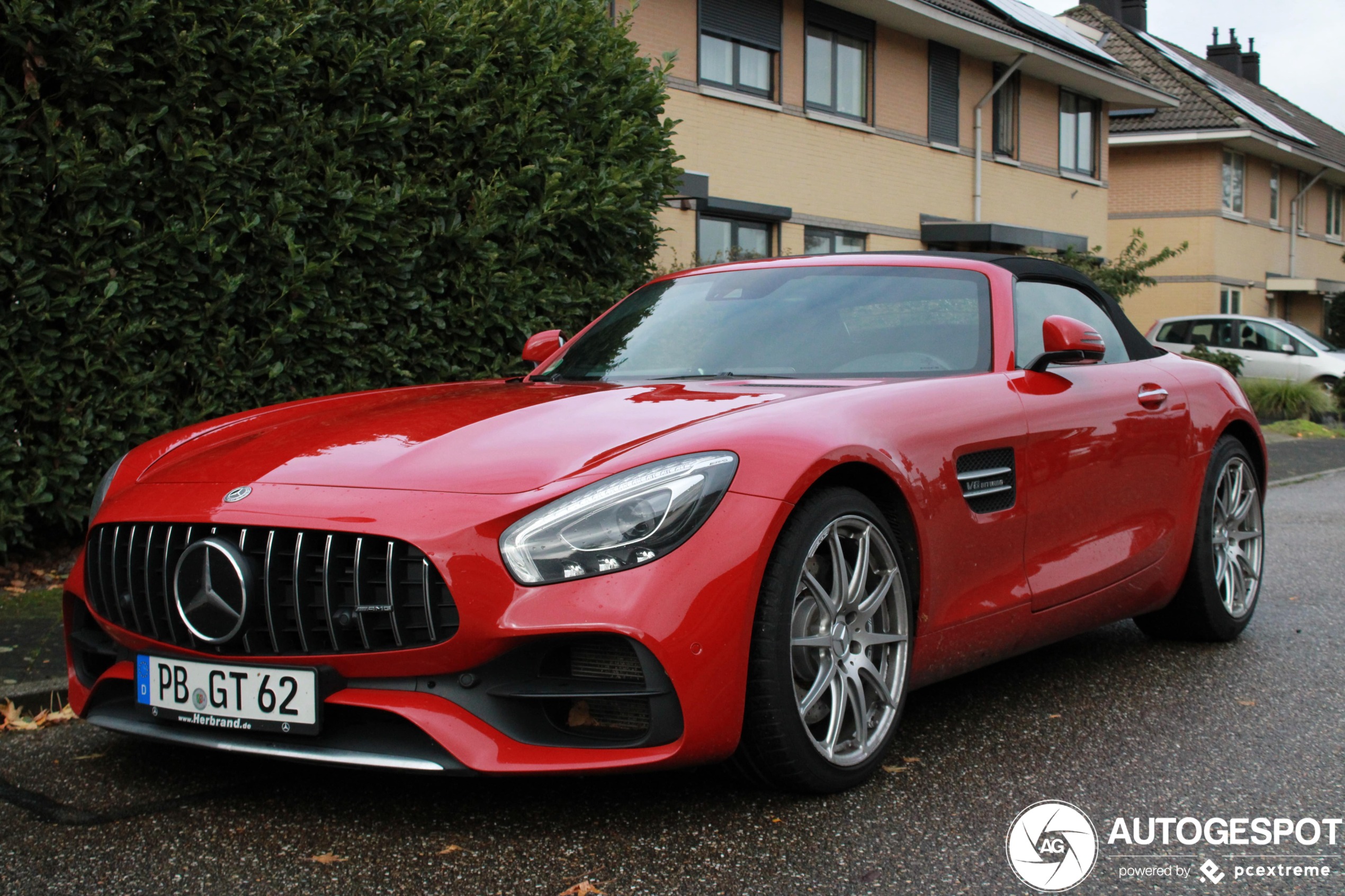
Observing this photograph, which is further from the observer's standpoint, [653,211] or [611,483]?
[653,211]

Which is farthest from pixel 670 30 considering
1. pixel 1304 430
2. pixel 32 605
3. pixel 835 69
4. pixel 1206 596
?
pixel 1206 596

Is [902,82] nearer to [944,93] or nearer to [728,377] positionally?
[944,93]

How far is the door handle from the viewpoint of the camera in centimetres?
460

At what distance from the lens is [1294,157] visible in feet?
111

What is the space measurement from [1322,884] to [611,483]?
1696 millimetres

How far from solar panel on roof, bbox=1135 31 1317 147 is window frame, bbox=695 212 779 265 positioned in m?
19.8

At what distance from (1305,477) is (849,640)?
10.8 metres

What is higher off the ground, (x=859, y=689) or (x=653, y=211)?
(x=653, y=211)

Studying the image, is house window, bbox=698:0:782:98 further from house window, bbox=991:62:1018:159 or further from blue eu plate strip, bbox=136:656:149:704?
blue eu plate strip, bbox=136:656:149:704

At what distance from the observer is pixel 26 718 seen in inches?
163

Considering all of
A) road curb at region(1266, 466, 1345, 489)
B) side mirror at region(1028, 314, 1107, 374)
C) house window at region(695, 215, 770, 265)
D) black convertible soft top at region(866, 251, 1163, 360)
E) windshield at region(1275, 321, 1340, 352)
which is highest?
house window at region(695, 215, 770, 265)

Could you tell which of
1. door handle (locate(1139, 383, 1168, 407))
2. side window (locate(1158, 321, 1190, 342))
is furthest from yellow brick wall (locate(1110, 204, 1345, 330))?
door handle (locate(1139, 383, 1168, 407))

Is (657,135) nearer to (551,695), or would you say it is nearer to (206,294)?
(206,294)

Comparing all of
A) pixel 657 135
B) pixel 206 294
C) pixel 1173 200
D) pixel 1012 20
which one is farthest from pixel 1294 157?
pixel 206 294
